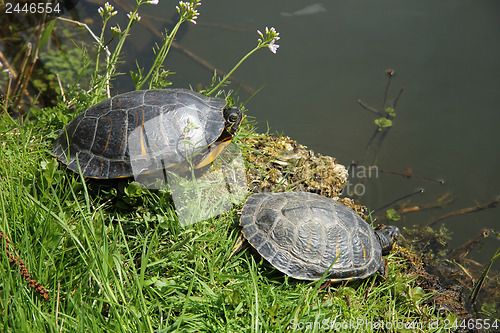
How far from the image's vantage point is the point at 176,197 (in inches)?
108

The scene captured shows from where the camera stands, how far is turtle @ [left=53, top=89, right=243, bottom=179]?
8.93 ft

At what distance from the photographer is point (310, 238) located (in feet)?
8.51

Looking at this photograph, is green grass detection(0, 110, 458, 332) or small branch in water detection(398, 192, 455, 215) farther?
small branch in water detection(398, 192, 455, 215)

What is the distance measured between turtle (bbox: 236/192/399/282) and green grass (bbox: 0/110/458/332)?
13 cm

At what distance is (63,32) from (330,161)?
4.94 meters

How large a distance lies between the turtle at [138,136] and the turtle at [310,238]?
0.72 meters

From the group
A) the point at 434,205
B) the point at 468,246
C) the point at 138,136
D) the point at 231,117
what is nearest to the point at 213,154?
the point at 231,117

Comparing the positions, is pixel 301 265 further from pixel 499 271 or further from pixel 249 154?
pixel 499 271

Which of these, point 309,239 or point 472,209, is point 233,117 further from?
point 472,209

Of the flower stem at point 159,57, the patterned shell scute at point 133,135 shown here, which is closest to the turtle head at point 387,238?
the patterned shell scute at point 133,135

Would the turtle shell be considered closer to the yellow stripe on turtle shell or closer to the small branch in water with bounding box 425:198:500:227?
the yellow stripe on turtle shell

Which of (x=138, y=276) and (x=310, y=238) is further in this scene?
(x=310, y=238)

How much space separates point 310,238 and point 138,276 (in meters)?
1.27

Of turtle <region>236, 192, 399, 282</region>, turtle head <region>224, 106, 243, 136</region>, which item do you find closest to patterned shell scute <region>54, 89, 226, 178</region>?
turtle head <region>224, 106, 243, 136</region>
